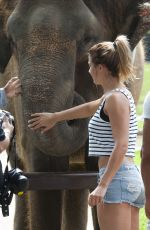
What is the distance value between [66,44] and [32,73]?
0.40 metres

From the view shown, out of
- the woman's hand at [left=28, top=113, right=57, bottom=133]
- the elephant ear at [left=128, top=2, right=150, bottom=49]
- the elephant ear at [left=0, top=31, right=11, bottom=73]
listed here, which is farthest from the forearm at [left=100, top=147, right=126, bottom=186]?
the elephant ear at [left=0, top=31, right=11, bottom=73]

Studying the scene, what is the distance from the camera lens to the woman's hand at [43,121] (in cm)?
517

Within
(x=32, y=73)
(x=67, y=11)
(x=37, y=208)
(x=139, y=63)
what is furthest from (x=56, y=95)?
(x=139, y=63)

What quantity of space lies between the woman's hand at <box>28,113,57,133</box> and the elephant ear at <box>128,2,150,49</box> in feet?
4.51

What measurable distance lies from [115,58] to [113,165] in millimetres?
633

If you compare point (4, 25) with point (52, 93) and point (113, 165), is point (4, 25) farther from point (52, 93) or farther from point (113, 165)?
point (113, 165)

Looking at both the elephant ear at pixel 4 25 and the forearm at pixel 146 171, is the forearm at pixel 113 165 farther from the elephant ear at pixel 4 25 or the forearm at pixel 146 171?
the elephant ear at pixel 4 25

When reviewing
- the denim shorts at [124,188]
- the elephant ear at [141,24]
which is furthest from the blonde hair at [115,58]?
the elephant ear at [141,24]

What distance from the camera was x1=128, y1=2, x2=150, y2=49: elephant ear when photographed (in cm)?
614

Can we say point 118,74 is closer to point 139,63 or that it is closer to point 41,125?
point 41,125

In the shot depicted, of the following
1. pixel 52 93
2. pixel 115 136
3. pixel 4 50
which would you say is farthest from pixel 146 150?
pixel 4 50

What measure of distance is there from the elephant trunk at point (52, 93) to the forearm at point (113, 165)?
99 centimetres

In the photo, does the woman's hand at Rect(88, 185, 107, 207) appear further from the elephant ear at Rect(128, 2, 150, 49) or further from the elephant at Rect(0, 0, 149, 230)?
the elephant ear at Rect(128, 2, 150, 49)

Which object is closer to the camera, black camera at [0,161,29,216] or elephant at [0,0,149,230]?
black camera at [0,161,29,216]
